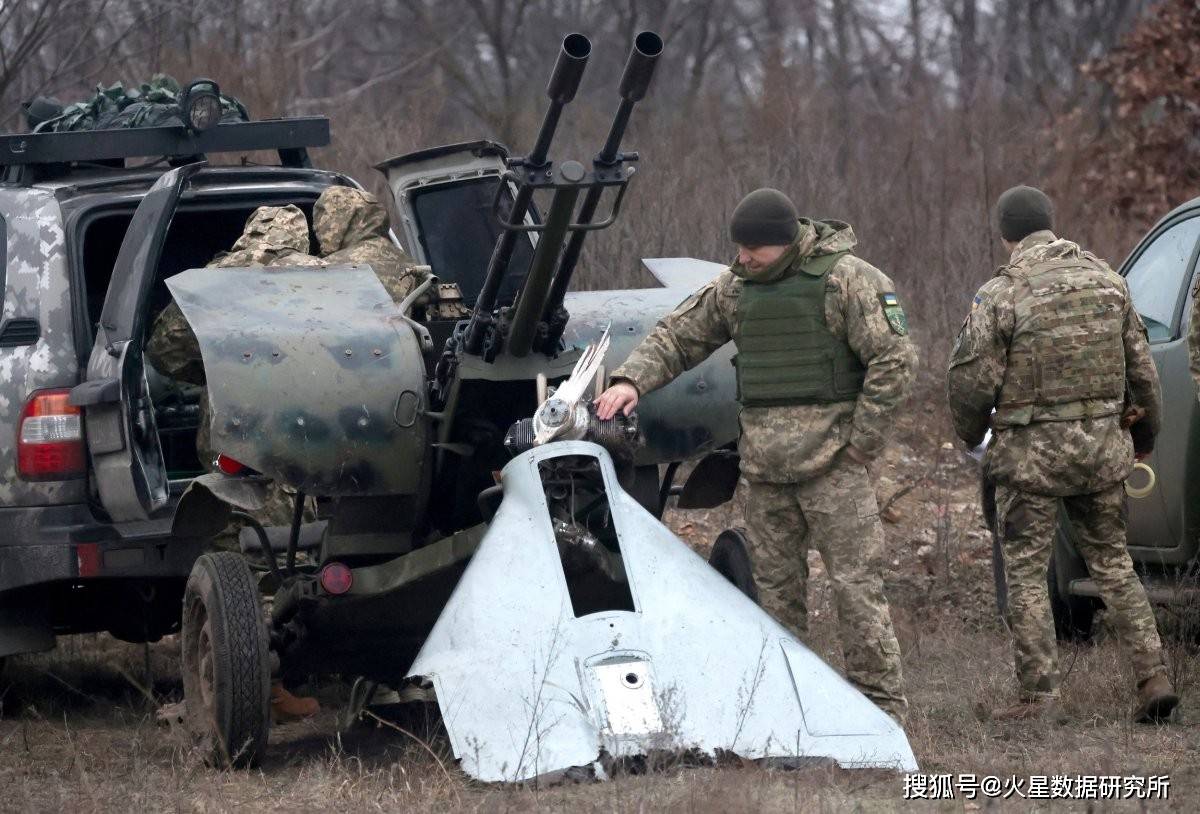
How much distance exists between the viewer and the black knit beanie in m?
6.08

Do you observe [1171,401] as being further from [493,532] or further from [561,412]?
[493,532]

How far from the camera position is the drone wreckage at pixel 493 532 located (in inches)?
191

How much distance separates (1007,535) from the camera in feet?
19.8

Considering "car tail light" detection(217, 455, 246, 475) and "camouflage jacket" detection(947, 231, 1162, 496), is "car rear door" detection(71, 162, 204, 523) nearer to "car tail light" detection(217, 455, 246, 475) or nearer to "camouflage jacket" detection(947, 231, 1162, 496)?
"car tail light" detection(217, 455, 246, 475)

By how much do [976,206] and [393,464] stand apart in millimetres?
8311

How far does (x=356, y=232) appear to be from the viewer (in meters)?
6.55

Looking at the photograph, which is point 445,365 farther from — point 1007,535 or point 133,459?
point 1007,535

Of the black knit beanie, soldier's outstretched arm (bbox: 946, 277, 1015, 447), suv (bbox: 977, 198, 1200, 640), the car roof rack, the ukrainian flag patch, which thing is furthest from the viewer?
the car roof rack

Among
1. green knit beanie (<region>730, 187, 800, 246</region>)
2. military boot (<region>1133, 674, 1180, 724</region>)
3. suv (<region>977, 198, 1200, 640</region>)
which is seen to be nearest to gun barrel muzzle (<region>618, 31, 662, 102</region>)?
green knit beanie (<region>730, 187, 800, 246</region>)

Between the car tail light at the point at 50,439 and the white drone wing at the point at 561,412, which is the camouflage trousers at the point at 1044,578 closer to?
the white drone wing at the point at 561,412

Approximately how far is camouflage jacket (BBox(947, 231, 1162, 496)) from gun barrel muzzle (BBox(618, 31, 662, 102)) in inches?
63.7

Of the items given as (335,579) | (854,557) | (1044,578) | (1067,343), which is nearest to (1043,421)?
(1067,343)

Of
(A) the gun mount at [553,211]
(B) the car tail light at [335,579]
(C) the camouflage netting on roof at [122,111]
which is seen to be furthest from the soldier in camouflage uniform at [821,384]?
(C) the camouflage netting on roof at [122,111]

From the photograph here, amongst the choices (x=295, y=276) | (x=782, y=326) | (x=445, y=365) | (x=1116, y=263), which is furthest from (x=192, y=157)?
(x=1116, y=263)
